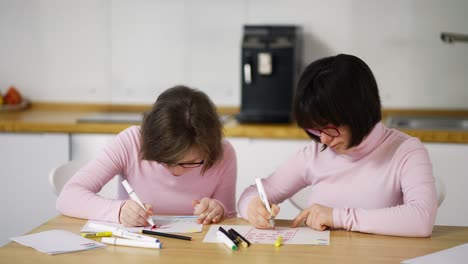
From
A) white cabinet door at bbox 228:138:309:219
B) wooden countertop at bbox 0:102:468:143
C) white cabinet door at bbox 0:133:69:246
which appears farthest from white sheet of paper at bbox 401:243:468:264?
white cabinet door at bbox 0:133:69:246

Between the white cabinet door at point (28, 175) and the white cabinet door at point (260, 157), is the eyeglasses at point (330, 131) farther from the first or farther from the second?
the white cabinet door at point (28, 175)

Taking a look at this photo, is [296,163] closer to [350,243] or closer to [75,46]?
[350,243]

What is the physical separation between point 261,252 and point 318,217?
0.76ft

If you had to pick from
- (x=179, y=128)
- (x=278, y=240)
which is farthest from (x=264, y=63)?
(x=278, y=240)

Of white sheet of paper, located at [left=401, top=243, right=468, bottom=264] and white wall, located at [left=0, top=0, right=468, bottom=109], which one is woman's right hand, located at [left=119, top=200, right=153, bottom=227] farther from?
white wall, located at [left=0, top=0, right=468, bottom=109]

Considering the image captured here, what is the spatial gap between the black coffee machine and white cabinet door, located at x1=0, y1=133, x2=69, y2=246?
0.88m

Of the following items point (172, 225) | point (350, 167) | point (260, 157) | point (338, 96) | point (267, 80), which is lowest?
point (260, 157)

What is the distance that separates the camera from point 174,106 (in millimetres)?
2064

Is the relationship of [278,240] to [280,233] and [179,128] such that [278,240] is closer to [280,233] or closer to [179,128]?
[280,233]

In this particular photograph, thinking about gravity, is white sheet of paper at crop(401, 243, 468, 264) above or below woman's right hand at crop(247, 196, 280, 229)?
below

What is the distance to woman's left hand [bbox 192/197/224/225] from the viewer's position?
207cm

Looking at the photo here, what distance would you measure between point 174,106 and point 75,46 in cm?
205

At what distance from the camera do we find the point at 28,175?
3.54 m

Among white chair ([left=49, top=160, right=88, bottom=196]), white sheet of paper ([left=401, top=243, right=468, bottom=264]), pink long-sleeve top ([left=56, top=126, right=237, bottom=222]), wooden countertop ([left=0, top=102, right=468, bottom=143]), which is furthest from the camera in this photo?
wooden countertop ([left=0, top=102, right=468, bottom=143])
